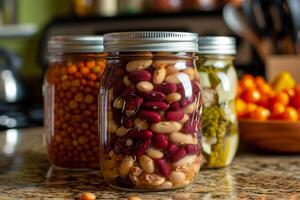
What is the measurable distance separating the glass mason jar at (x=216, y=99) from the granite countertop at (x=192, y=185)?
3cm

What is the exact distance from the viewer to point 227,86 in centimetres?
78

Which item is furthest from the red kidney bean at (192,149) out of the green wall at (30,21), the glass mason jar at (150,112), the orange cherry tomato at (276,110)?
the green wall at (30,21)

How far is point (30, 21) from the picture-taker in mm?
2451

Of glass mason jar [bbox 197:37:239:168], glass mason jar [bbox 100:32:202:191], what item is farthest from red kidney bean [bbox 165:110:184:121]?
glass mason jar [bbox 197:37:239:168]

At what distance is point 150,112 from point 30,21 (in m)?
1.96

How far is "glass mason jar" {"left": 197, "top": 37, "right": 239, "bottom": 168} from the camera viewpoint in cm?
76

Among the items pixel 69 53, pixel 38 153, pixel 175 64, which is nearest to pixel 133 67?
pixel 175 64

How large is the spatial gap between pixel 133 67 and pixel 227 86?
21 cm

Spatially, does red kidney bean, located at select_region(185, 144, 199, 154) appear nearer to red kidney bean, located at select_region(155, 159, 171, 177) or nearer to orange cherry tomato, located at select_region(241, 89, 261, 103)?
red kidney bean, located at select_region(155, 159, 171, 177)

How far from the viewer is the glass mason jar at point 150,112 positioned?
2.01 ft

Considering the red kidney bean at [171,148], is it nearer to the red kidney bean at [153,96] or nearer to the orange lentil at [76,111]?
the red kidney bean at [153,96]

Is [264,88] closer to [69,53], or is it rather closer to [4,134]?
[69,53]

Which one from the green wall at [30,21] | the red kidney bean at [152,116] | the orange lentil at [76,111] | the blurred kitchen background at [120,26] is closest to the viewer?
the red kidney bean at [152,116]

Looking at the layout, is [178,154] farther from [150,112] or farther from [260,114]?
[260,114]
